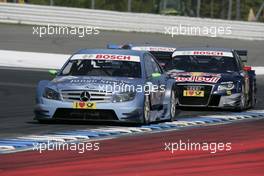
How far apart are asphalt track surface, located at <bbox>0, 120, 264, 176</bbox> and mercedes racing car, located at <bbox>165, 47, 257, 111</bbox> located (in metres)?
5.74

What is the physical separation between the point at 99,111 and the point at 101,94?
26 centimetres

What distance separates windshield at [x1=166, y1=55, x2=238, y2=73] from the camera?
18.9 meters

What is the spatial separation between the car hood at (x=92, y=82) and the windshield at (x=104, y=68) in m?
0.35

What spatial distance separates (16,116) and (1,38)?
20.4 metres

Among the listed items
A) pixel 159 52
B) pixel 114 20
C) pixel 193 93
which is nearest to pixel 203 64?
pixel 193 93

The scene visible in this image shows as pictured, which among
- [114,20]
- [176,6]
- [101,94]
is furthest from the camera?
[176,6]

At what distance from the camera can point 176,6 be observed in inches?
1628

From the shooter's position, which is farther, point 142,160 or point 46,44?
point 46,44

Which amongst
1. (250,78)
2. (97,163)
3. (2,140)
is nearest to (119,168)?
(97,163)

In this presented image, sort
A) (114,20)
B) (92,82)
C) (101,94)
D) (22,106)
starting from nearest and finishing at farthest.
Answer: (101,94) < (92,82) < (22,106) < (114,20)

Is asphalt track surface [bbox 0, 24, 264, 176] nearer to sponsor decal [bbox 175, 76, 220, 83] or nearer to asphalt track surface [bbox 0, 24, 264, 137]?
asphalt track surface [bbox 0, 24, 264, 137]

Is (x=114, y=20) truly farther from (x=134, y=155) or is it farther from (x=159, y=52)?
(x=134, y=155)

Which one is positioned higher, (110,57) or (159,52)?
(110,57)

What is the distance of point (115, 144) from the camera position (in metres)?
11.4
